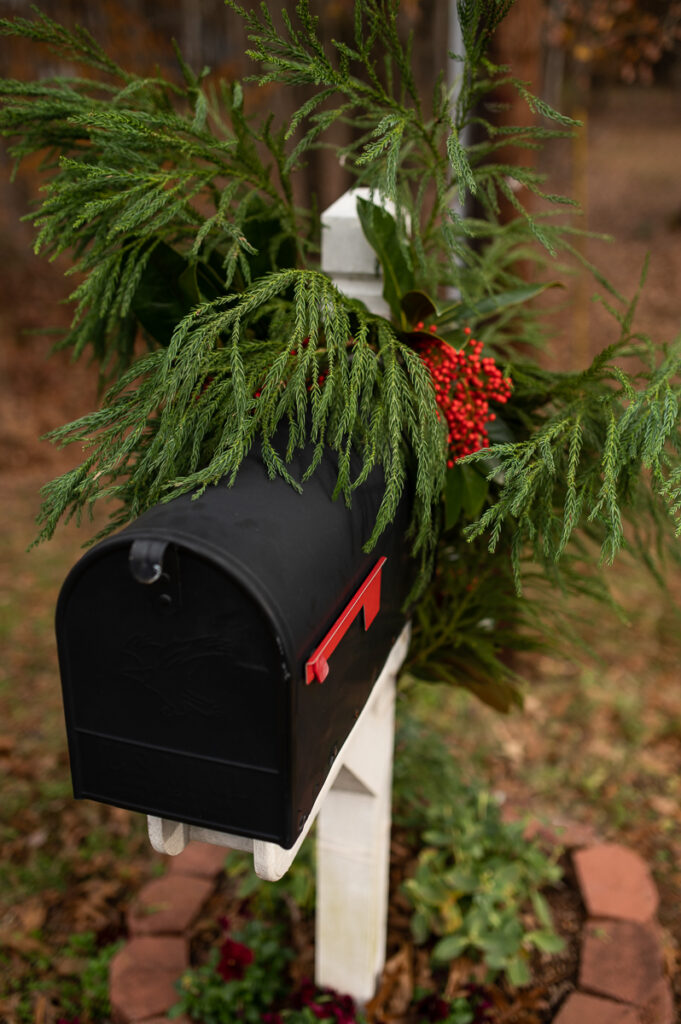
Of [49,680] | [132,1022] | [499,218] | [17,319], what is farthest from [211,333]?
[17,319]

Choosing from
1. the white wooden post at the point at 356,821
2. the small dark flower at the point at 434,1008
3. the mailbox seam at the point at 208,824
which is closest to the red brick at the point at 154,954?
the white wooden post at the point at 356,821

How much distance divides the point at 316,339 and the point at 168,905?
190cm

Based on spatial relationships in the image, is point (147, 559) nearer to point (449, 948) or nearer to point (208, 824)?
point (208, 824)

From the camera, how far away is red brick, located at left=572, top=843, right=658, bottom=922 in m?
2.31

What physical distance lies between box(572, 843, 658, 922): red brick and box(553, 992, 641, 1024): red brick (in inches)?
10.9

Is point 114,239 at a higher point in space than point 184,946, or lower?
higher

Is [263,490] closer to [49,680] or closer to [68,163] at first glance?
[68,163]

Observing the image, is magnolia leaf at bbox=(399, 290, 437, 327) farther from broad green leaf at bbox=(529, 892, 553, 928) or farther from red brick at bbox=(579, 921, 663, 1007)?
red brick at bbox=(579, 921, 663, 1007)

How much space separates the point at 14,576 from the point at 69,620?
3.82 m

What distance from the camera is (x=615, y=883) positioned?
241cm

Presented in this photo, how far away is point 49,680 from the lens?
367 centimetres

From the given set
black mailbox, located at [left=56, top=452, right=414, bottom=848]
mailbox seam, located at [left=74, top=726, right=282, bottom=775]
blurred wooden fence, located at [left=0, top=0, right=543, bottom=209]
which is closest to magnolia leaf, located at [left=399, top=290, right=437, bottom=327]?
black mailbox, located at [left=56, top=452, right=414, bottom=848]

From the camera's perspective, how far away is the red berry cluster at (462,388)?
1.34 m

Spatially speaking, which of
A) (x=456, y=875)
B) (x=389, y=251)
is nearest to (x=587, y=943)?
(x=456, y=875)
